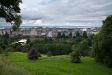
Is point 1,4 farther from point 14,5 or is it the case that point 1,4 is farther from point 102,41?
point 102,41

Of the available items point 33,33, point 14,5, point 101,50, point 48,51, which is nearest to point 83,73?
point 101,50

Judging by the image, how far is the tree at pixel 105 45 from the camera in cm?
5306

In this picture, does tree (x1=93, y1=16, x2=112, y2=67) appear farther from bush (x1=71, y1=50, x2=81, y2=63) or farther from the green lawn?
bush (x1=71, y1=50, x2=81, y2=63)

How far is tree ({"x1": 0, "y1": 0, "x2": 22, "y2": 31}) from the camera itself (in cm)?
1209

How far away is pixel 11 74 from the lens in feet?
36.6

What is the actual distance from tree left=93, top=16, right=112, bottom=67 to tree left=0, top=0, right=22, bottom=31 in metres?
41.6

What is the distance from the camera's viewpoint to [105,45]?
53.1 m

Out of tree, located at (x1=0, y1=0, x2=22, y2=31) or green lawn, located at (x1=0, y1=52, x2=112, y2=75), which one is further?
green lawn, located at (x1=0, y1=52, x2=112, y2=75)

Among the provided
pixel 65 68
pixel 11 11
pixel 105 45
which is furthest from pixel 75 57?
pixel 11 11

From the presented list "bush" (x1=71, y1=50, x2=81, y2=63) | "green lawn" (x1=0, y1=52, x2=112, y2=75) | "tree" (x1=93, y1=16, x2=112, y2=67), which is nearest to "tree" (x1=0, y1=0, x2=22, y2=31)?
"green lawn" (x1=0, y1=52, x2=112, y2=75)

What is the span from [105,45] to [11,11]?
4239cm

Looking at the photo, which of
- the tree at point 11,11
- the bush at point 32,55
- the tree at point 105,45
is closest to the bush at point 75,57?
the tree at point 105,45

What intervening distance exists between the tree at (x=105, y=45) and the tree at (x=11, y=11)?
137 ft

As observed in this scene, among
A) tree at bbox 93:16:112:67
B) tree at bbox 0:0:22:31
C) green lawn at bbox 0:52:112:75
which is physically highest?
tree at bbox 0:0:22:31
